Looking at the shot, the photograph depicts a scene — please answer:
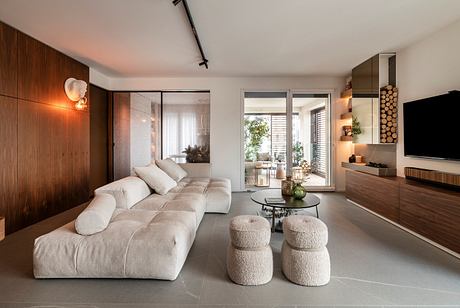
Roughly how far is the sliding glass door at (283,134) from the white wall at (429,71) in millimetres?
1805

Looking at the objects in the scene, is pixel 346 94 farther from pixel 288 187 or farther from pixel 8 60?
pixel 8 60

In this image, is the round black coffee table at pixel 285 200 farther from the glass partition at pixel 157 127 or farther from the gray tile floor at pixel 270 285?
the glass partition at pixel 157 127

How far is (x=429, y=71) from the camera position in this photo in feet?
10.7

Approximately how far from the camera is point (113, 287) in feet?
6.13

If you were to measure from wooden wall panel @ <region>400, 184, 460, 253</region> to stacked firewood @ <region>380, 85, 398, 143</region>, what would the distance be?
44.6 inches

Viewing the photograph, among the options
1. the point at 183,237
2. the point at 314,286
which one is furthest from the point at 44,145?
the point at 314,286

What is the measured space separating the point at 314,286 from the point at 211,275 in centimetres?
83

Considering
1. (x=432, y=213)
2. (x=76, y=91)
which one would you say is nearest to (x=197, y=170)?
(x=76, y=91)

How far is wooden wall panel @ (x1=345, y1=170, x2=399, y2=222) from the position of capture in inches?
130

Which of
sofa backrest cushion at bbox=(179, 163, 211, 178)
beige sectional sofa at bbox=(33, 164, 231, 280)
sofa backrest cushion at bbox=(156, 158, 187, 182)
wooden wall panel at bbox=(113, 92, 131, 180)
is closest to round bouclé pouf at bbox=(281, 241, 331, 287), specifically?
beige sectional sofa at bbox=(33, 164, 231, 280)

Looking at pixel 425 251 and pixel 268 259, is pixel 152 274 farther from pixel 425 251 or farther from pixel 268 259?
pixel 425 251

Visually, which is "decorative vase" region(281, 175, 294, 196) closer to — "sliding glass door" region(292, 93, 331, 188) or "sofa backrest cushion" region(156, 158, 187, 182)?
"sofa backrest cushion" region(156, 158, 187, 182)

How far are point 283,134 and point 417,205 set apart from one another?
10.2ft

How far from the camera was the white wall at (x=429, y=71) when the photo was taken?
2.92 m
